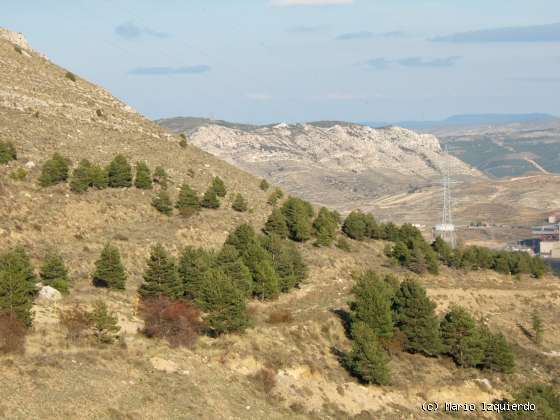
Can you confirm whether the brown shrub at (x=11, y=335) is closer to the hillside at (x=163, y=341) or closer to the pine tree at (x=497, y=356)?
the hillside at (x=163, y=341)

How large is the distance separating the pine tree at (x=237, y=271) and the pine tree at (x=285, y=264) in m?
5.50

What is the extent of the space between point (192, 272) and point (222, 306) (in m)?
6.15

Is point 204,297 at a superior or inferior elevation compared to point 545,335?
superior

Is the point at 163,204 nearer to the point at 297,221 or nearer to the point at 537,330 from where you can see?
the point at 297,221

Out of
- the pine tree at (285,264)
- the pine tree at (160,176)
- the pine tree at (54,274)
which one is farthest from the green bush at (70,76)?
the pine tree at (54,274)

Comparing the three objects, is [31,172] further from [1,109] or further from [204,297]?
[204,297]

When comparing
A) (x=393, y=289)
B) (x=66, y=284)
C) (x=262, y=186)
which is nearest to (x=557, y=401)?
(x=393, y=289)

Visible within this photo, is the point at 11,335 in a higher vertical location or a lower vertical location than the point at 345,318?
higher

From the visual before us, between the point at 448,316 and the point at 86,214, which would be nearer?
the point at 448,316

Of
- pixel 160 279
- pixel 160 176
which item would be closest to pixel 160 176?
pixel 160 176

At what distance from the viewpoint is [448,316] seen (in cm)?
5744

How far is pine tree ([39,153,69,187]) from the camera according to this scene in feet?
248

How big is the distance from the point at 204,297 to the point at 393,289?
20.0 meters

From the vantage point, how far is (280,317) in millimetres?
54344
